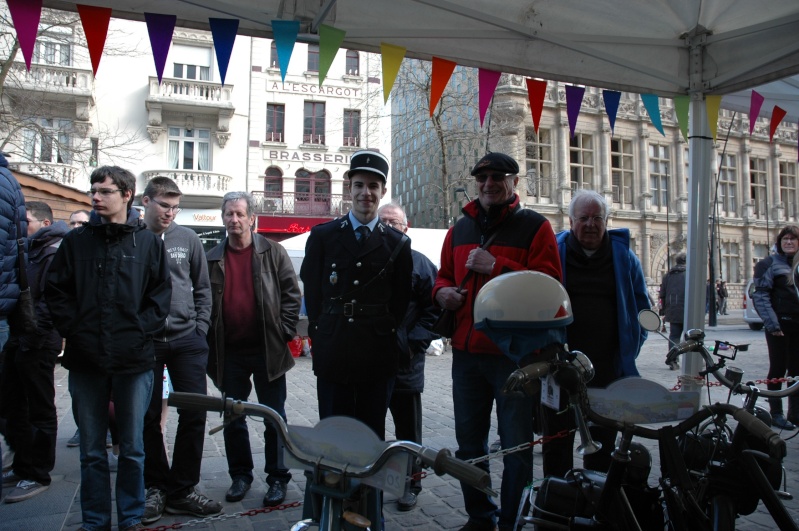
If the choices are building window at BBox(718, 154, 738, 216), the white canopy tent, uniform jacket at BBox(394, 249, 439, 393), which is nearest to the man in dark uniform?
uniform jacket at BBox(394, 249, 439, 393)

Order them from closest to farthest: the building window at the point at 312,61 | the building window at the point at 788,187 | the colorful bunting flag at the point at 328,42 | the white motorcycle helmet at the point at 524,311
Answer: the white motorcycle helmet at the point at 524,311 → the colorful bunting flag at the point at 328,42 → the building window at the point at 312,61 → the building window at the point at 788,187

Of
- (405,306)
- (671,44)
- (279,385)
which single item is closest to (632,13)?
(671,44)

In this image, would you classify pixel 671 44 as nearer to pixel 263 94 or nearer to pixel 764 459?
pixel 764 459

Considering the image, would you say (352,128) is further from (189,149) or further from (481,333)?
(481,333)

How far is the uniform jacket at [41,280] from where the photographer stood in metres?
4.13

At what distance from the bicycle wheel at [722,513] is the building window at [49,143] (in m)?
16.4

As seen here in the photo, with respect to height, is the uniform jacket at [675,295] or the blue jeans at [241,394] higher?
the uniform jacket at [675,295]

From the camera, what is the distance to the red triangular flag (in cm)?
352

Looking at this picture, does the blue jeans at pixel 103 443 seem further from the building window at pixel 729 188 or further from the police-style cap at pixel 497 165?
the building window at pixel 729 188

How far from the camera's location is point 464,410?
3131mm

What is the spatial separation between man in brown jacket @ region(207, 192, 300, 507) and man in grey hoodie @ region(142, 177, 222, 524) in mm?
169

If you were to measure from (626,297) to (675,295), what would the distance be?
26.8 ft

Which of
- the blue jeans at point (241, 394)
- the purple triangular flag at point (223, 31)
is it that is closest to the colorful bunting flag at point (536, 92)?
the purple triangular flag at point (223, 31)

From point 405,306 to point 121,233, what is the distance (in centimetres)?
159
